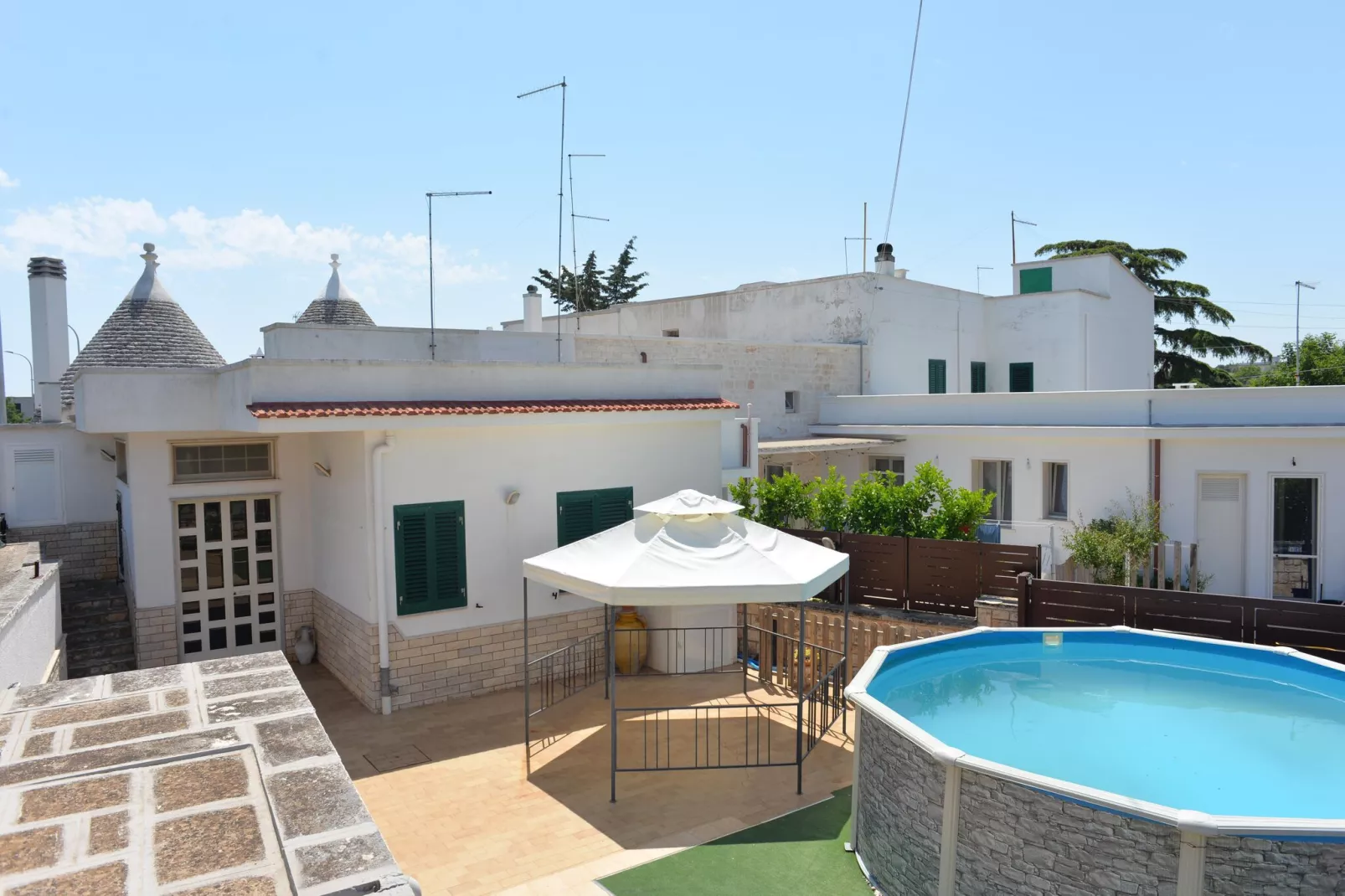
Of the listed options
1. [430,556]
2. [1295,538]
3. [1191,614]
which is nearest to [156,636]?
[430,556]

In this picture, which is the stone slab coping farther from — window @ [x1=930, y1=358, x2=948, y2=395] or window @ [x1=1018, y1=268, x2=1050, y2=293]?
window @ [x1=1018, y1=268, x2=1050, y2=293]

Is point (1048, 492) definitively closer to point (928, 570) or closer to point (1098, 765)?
point (928, 570)

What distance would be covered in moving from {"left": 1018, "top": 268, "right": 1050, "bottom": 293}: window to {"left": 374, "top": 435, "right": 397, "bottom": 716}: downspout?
2529 centimetres

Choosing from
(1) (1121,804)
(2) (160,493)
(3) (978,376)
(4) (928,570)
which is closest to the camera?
(1) (1121,804)

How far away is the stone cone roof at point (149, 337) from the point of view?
16875mm

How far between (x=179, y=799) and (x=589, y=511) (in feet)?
33.8

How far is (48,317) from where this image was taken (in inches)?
811

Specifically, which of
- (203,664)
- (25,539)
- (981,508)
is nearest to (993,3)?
(981,508)

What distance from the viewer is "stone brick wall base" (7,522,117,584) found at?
15945mm

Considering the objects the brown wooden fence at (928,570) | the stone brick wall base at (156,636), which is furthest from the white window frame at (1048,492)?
the stone brick wall base at (156,636)

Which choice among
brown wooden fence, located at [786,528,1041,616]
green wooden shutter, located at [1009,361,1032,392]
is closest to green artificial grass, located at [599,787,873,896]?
brown wooden fence, located at [786,528,1041,616]

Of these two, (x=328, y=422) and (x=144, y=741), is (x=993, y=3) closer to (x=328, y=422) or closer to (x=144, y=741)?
(x=328, y=422)

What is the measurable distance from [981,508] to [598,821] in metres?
8.44

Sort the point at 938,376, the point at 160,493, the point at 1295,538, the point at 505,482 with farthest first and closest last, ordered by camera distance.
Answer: the point at 938,376 → the point at 1295,538 → the point at 160,493 → the point at 505,482
